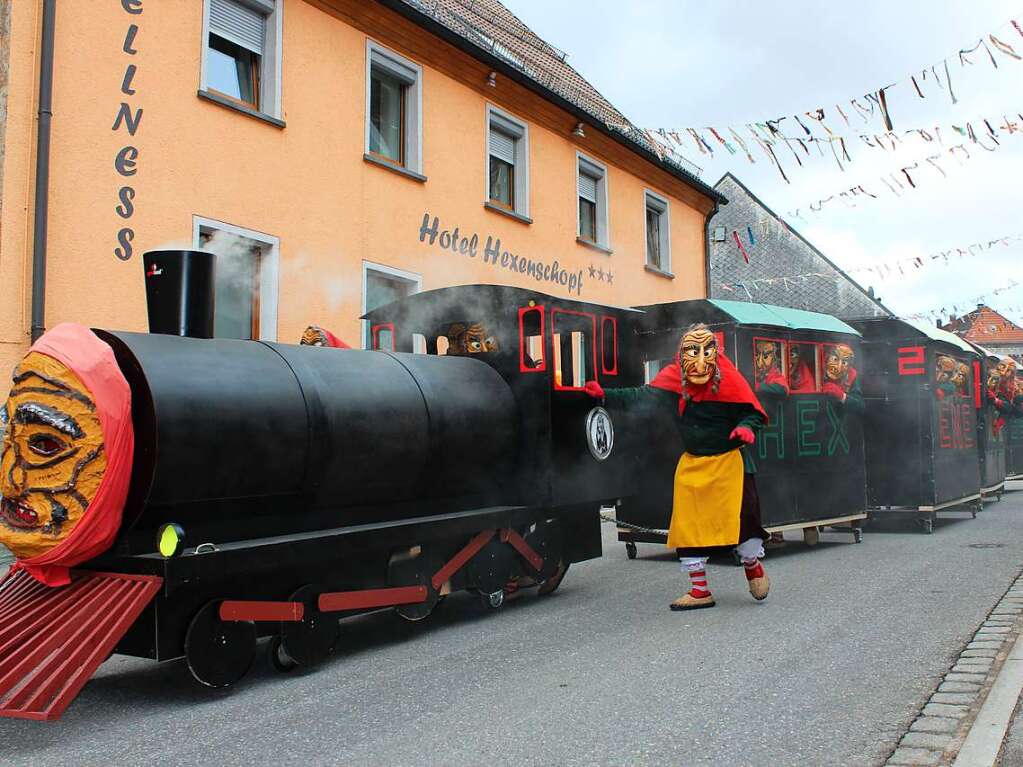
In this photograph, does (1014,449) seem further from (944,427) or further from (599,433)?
(599,433)

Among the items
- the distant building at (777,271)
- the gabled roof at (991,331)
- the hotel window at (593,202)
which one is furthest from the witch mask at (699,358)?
the gabled roof at (991,331)

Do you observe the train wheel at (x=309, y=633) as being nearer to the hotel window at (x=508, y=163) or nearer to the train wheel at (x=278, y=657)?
the train wheel at (x=278, y=657)

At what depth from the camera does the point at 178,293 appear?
186 inches

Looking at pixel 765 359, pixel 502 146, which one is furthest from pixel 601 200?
pixel 765 359

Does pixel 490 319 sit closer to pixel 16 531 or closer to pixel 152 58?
pixel 16 531

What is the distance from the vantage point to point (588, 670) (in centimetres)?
452

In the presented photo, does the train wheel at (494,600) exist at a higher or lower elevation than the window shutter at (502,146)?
lower

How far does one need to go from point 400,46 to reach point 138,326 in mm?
4998

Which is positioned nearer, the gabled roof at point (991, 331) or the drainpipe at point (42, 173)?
the drainpipe at point (42, 173)

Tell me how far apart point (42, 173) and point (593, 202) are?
30.9ft

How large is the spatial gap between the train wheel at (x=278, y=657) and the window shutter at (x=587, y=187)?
11482 millimetres

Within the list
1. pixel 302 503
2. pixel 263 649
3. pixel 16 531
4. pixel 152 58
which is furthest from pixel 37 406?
pixel 152 58

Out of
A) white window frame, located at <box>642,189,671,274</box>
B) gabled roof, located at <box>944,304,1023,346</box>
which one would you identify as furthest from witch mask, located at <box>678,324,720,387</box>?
gabled roof, located at <box>944,304,1023,346</box>

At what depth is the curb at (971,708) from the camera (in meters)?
3.23
